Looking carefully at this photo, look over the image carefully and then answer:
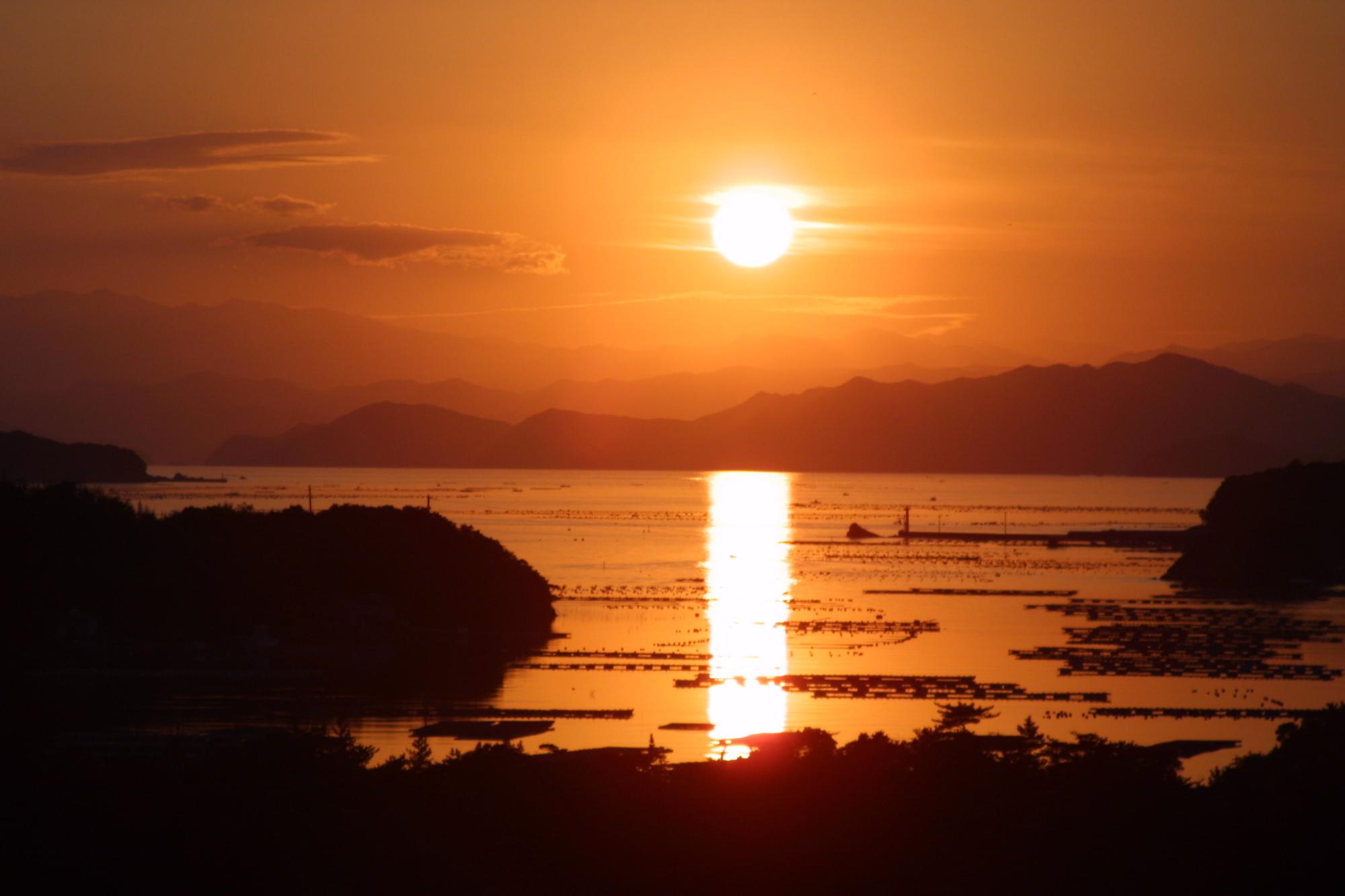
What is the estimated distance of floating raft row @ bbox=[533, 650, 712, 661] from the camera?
2685 inches

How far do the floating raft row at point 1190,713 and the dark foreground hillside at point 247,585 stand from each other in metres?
33.7

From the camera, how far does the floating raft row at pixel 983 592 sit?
98875mm

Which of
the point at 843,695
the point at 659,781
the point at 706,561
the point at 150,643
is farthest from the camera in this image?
the point at 706,561

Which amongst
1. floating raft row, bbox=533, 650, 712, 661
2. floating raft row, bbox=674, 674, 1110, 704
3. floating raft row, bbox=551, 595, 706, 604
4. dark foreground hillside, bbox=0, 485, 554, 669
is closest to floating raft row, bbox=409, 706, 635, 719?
floating raft row, bbox=674, 674, 1110, 704

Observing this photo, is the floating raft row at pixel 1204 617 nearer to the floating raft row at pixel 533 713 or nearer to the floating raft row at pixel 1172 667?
the floating raft row at pixel 1172 667

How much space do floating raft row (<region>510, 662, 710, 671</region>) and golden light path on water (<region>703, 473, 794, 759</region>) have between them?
1.11 metres

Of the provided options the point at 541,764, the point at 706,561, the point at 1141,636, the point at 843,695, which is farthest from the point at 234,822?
the point at 706,561

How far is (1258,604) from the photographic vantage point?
313 feet

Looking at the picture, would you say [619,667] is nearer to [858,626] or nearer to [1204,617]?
[858,626]

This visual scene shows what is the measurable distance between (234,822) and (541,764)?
26.2 ft

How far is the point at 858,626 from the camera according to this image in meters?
81.0

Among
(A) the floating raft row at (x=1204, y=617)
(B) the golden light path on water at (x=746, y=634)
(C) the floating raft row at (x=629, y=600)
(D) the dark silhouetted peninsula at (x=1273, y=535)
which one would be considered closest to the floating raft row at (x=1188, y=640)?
(A) the floating raft row at (x=1204, y=617)

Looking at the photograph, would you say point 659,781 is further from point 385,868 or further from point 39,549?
point 39,549

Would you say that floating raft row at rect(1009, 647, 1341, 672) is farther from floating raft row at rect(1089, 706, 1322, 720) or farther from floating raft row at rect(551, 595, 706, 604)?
floating raft row at rect(551, 595, 706, 604)
